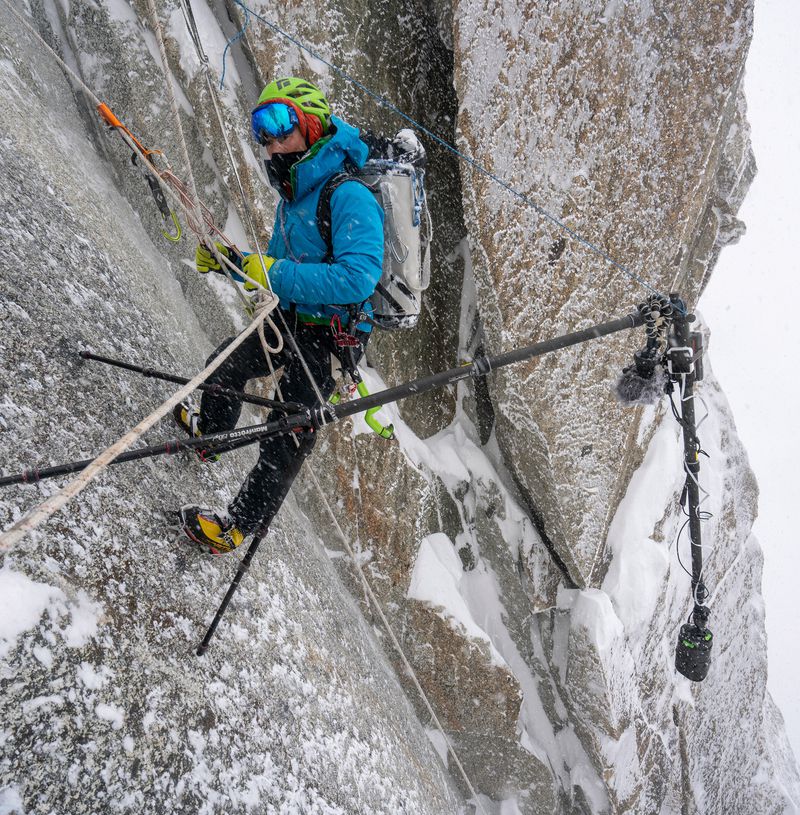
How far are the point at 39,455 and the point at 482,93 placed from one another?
5037 mm

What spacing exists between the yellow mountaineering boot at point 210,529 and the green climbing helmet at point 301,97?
2.37 metres

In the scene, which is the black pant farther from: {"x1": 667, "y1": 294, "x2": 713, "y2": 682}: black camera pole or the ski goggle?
{"x1": 667, "y1": 294, "x2": 713, "y2": 682}: black camera pole

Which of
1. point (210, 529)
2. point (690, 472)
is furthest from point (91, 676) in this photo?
point (690, 472)

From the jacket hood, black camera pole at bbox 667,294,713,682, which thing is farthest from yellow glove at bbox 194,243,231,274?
black camera pole at bbox 667,294,713,682

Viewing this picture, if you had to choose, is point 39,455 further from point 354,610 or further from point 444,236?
point 444,236

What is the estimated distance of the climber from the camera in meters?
3.16

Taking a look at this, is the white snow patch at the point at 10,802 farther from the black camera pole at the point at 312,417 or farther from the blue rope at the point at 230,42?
the blue rope at the point at 230,42

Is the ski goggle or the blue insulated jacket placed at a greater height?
the ski goggle

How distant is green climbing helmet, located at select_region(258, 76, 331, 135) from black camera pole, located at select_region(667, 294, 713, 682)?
2.36 metres

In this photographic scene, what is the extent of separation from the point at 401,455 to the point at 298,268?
350 cm

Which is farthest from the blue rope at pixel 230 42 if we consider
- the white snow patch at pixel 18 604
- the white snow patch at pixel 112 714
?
the white snow patch at pixel 112 714

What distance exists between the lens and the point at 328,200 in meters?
3.27

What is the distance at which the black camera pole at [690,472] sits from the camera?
337cm

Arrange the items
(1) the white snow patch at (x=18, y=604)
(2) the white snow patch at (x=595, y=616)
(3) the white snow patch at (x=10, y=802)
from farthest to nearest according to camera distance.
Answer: (2) the white snow patch at (x=595, y=616) → (1) the white snow patch at (x=18, y=604) → (3) the white snow patch at (x=10, y=802)
